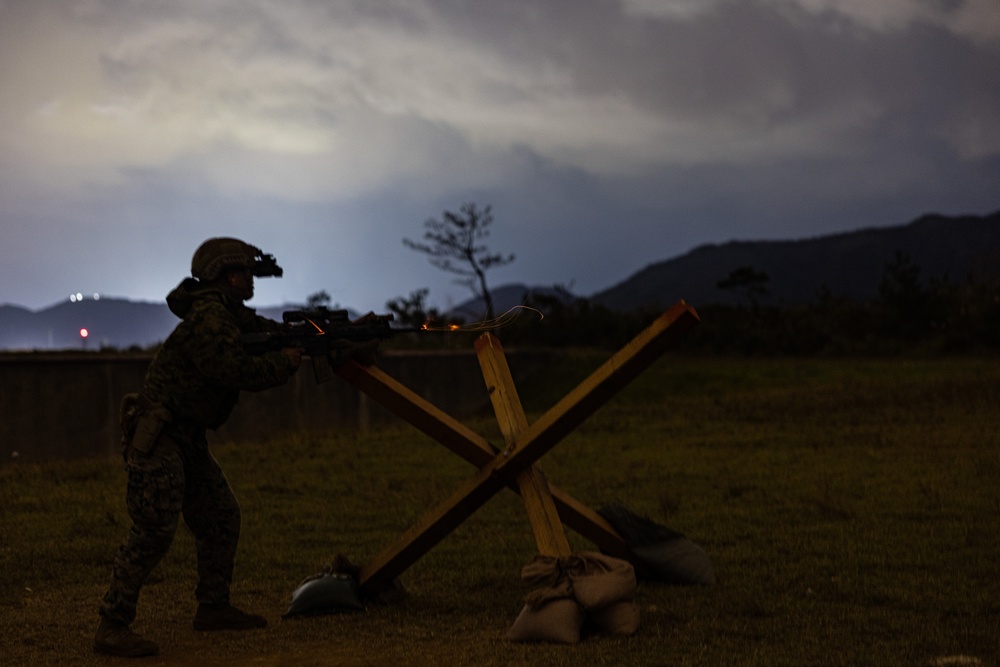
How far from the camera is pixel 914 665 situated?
17.2 ft

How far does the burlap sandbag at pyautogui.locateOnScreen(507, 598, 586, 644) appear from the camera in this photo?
579cm

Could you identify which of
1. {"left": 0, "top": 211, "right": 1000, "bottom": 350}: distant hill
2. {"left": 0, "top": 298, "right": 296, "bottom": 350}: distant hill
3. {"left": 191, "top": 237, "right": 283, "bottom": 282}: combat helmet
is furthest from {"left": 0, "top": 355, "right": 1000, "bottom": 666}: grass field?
{"left": 0, "top": 211, "right": 1000, "bottom": 350}: distant hill

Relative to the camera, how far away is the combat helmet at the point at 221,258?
6262 millimetres

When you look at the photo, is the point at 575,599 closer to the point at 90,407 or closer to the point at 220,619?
the point at 220,619

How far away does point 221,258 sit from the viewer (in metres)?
6.27

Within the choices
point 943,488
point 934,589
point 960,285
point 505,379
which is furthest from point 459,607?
point 960,285

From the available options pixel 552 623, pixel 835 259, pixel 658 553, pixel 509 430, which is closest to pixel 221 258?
pixel 509 430

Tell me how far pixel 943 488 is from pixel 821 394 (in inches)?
442

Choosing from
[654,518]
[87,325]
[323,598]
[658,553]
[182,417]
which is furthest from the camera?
[87,325]

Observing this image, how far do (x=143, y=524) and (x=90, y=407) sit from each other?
39.1 ft

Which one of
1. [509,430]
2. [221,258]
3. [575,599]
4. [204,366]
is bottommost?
[575,599]

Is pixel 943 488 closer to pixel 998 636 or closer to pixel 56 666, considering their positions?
pixel 998 636

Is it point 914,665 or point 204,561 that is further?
point 204,561

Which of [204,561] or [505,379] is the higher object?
[505,379]
